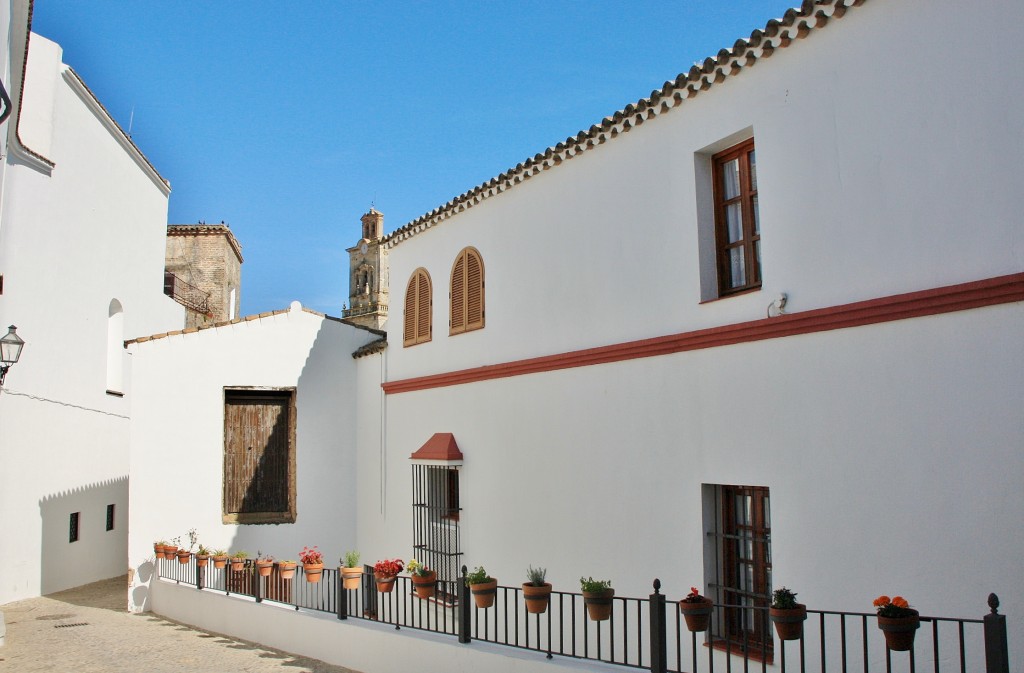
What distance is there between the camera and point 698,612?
6121mm

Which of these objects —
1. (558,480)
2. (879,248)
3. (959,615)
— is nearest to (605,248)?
(558,480)

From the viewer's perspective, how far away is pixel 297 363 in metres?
14.3

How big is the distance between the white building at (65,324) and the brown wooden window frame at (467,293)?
6669mm

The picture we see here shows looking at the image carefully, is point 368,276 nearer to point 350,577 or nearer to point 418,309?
point 418,309

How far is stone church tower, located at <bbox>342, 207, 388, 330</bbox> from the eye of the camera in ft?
174

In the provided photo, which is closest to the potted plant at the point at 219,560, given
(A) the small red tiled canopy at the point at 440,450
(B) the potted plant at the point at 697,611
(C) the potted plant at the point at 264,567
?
(C) the potted plant at the point at 264,567

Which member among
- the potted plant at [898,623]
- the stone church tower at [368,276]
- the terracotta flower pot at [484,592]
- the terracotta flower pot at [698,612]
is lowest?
the terracotta flower pot at [484,592]

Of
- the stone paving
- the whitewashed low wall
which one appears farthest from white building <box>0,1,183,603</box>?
the whitewashed low wall

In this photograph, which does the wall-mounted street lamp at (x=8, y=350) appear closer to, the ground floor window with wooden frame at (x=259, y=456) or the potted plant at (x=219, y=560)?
the potted plant at (x=219, y=560)

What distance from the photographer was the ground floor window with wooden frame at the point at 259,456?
44.9 feet

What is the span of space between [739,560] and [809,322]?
7.50ft

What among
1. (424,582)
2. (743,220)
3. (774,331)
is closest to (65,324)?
(424,582)

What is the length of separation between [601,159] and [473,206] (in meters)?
2.84

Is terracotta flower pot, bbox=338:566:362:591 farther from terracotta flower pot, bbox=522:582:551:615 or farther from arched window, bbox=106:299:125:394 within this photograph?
arched window, bbox=106:299:125:394
